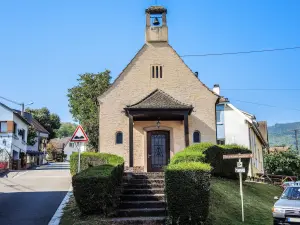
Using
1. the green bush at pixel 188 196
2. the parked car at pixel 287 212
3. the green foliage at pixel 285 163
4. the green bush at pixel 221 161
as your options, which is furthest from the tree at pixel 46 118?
the green bush at pixel 188 196

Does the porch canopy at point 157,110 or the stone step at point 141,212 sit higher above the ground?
the porch canopy at point 157,110

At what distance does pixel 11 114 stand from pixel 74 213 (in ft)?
97.1

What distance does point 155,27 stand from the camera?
72.6 ft

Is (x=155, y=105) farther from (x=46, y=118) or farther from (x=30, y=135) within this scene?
(x=46, y=118)

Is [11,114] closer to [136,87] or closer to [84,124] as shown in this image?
[84,124]

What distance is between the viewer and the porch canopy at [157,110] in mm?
18984

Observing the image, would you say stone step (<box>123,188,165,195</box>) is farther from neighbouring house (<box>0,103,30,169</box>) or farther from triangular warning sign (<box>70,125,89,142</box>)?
neighbouring house (<box>0,103,30,169</box>)

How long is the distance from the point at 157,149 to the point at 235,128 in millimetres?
15493

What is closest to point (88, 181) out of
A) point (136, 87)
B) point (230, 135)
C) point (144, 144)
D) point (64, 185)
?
point (64, 185)

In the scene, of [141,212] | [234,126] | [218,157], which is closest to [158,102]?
[218,157]

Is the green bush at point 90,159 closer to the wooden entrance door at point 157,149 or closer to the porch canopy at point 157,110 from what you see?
the porch canopy at point 157,110

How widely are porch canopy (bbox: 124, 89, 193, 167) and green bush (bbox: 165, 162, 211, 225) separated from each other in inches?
371

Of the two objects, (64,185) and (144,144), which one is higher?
(144,144)

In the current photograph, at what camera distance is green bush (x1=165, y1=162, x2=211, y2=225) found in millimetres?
9562
